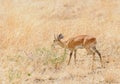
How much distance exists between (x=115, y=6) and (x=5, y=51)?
5.24m

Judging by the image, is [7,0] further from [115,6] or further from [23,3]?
[115,6]

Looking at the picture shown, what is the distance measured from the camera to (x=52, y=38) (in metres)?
10.2

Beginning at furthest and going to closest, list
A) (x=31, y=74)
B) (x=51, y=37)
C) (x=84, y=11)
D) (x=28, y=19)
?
(x=84, y=11) < (x=28, y=19) < (x=51, y=37) < (x=31, y=74)

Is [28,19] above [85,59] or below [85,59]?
above

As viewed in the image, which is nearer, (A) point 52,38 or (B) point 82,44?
(B) point 82,44

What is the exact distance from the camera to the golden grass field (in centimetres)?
731

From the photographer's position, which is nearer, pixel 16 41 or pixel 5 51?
pixel 5 51

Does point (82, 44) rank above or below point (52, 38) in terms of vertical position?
below

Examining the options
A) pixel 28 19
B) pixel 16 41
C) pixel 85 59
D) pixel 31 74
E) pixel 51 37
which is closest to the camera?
pixel 31 74

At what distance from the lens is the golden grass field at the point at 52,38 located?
24.0ft

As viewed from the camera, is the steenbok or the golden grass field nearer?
the golden grass field

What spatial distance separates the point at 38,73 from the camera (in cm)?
755

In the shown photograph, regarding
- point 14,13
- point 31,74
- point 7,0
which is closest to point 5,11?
point 14,13

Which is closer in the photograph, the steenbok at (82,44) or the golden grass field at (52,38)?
the golden grass field at (52,38)
